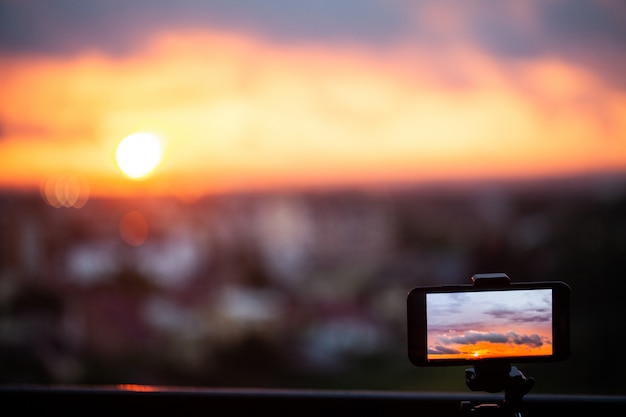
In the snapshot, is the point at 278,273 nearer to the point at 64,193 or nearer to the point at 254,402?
the point at 64,193

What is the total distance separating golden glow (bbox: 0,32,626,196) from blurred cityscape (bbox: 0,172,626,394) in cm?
13

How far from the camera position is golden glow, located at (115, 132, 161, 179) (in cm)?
290

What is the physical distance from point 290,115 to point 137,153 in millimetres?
811

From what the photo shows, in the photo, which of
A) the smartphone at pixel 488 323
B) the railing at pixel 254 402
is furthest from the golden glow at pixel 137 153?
the smartphone at pixel 488 323

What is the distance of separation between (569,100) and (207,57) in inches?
65.3

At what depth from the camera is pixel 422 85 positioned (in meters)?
2.88

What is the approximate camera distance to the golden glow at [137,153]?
2.90 m

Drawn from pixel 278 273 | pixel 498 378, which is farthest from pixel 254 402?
pixel 278 273

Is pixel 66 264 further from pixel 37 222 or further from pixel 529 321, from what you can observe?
pixel 529 321

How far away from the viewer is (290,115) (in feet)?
10.0

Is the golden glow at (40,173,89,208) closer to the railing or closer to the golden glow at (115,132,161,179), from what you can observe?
the golden glow at (115,132,161,179)

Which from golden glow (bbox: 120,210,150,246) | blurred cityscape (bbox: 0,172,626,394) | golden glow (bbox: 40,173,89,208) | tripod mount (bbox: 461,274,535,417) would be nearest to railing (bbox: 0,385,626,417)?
tripod mount (bbox: 461,274,535,417)

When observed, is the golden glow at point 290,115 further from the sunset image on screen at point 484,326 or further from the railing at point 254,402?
the sunset image on screen at point 484,326

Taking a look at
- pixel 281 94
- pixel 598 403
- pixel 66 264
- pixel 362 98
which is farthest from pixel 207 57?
pixel 598 403
